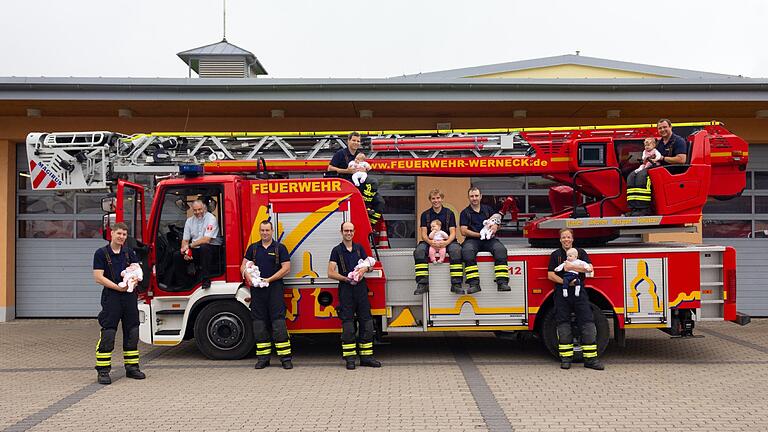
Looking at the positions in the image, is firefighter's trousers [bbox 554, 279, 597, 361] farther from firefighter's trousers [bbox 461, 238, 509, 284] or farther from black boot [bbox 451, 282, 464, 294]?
black boot [bbox 451, 282, 464, 294]

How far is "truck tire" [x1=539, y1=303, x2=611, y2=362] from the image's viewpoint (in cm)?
852

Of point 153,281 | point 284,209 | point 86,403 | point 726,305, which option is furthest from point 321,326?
point 726,305

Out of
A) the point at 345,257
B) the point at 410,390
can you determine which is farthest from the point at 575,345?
the point at 345,257

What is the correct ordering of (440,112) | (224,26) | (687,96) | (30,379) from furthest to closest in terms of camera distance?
(224,26) → (440,112) → (687,96) → (30,379)

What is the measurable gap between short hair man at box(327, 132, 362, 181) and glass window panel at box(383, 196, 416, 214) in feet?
13.1

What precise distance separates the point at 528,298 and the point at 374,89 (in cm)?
492

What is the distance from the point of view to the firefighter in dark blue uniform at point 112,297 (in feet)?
25.1

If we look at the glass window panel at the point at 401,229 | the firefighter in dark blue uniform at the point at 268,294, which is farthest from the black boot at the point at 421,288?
the glass window panel at the point at 401,229

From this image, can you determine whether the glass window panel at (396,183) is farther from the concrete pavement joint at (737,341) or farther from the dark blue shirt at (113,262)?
the dark blue shirt at (113,262)

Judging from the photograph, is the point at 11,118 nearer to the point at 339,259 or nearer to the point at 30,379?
the point at 30,379

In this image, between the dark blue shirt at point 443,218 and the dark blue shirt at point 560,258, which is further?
the dark blue shirt at point 443,218

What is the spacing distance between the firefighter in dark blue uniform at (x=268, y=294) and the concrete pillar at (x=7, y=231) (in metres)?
7.17

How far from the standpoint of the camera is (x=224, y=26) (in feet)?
82.7

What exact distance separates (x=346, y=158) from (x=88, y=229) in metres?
6.98
